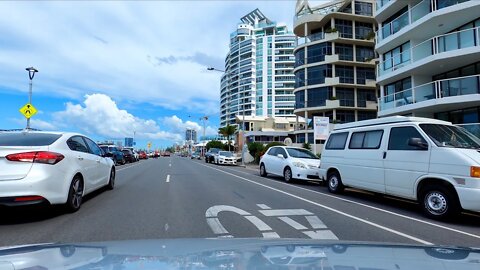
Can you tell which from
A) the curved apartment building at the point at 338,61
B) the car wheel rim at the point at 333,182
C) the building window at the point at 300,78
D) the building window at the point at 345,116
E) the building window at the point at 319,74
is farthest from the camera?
the building window at the point at 300,78

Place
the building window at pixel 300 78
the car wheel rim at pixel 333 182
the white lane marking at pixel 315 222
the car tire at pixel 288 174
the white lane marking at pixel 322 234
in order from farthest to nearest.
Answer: the building window at pixel 300 78 → the car tire at pixel 288 174 → the car wheel rim at pixel 333 182 → the white lane marking at pixel 315 222 → the white lane marking at pixel 322 234

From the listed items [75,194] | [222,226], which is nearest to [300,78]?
[75,194]

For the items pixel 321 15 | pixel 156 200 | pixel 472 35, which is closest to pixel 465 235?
pixel 156 200

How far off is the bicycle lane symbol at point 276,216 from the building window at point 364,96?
48.1 m

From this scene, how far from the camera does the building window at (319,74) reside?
53.2 metres

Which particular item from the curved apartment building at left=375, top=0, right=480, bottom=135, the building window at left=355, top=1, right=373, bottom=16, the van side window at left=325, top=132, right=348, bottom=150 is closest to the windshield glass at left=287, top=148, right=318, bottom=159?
the van side window at left=325, top=132, right=348, bottom=150

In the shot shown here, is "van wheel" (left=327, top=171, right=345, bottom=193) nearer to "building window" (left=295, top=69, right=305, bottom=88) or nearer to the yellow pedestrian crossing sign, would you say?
the yellow pedestrian crossing sign

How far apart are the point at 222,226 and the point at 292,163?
9797mm

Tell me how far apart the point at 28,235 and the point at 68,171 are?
187 cm

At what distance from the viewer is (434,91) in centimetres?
2498

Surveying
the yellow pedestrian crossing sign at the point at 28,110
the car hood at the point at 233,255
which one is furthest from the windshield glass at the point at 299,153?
the yellow pedestrian crossing sign at the point at 28,110

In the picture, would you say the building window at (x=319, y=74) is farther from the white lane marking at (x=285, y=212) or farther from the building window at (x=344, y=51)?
the white lane marking at (x=285, y=212)

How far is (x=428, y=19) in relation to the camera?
24969mm

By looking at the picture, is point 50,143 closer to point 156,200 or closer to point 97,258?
point 156,200
